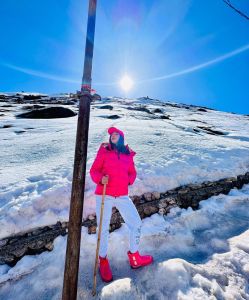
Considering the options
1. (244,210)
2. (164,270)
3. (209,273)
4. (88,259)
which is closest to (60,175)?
(88,259)

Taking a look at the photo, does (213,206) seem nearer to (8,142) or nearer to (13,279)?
(13,279)

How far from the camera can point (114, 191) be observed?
3.87 meters

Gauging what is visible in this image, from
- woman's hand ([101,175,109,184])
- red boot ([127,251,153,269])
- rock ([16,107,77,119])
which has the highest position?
woman's hand ([101,175,109,184])

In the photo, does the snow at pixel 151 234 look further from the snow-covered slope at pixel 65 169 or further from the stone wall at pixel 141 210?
the stone wall at pixel 141 210

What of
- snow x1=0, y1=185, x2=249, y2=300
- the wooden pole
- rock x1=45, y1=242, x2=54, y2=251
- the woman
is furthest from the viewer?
rock x1=45, y1=242, x2=54, y2=251

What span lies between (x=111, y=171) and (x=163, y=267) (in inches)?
77.5

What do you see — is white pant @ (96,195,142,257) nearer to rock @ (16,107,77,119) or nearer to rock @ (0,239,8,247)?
Result: rock @ (0,239,8,247)

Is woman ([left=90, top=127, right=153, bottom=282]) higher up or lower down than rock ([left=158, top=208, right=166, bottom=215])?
higher up

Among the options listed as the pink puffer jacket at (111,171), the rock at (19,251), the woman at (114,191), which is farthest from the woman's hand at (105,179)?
the rock at (19,251)

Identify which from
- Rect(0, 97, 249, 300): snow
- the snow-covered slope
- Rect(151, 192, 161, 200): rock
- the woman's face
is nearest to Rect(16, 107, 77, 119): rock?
the snow-covered slope

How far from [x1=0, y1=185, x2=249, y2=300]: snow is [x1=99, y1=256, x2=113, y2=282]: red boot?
0.34 feet

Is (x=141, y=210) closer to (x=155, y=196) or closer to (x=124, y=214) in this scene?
(x=155, y=196)

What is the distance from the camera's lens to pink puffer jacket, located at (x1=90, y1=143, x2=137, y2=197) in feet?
12.7

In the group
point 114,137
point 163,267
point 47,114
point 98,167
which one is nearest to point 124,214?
point 98,167
